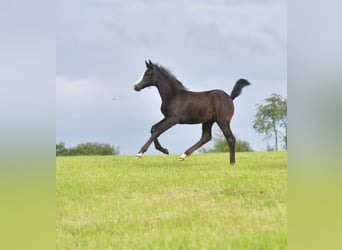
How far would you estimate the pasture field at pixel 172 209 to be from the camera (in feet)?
8.98

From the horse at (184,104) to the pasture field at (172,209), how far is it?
1.47 meters

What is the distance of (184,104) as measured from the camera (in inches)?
314

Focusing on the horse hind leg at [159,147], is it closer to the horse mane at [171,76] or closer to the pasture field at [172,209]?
the horse mane at [171,76]

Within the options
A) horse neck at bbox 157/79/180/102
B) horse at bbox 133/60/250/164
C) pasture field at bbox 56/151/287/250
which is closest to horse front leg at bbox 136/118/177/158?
horse at bbox 133/60/250/164

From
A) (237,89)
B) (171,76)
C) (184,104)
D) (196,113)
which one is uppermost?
(171,76)

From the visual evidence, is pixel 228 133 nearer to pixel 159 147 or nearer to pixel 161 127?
pixel 161 127

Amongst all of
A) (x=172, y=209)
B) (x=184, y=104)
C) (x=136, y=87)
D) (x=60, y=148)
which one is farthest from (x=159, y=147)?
(x=172, y=209)

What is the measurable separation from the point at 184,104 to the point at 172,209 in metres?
4.36

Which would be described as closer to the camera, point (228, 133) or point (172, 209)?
point (172, 209)

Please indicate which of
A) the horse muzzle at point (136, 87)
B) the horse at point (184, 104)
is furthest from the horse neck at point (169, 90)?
the horse muzzle at point (136, 87)

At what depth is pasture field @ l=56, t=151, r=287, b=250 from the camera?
2.74m
